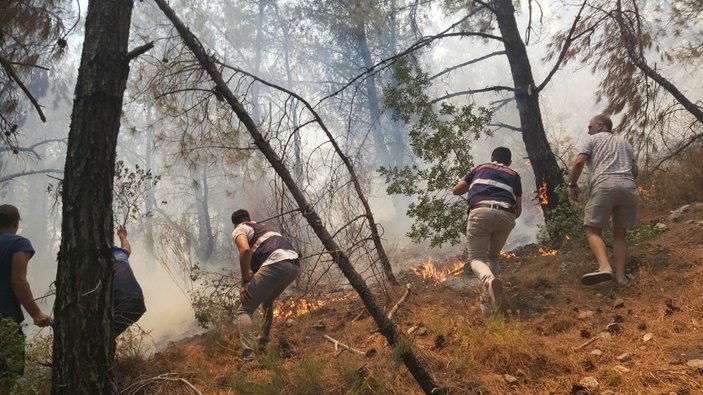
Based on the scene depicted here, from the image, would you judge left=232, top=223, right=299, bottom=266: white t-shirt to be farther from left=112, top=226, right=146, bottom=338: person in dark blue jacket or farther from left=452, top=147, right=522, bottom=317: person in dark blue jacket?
left=452, top=147, right=522, bottom=317: person in dark blue jacket

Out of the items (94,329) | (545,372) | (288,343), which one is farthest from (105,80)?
(545,372)

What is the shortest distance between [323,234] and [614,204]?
3027 mm

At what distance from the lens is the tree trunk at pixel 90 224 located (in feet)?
7.39

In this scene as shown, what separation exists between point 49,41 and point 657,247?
6.77 meters

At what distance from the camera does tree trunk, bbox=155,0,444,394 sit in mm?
2547

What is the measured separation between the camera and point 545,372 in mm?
2758

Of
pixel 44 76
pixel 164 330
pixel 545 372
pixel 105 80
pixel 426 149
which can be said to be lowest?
pixel 164 330

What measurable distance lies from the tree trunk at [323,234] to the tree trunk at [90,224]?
80cm

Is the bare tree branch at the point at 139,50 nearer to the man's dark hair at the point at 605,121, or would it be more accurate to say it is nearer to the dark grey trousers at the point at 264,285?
the dark grey trousers at the point at 264,285

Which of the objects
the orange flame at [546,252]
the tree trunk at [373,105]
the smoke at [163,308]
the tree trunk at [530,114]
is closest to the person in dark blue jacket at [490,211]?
the orange flame at [546,252]

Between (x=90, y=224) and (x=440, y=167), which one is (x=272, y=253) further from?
(x=440, y=167)

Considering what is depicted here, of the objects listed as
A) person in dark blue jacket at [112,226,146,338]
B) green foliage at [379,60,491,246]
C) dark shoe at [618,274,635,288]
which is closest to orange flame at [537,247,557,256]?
green foliage at [379,60,491,246]

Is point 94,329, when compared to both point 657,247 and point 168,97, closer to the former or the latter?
point 168,97

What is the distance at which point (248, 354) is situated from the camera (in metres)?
3.74
